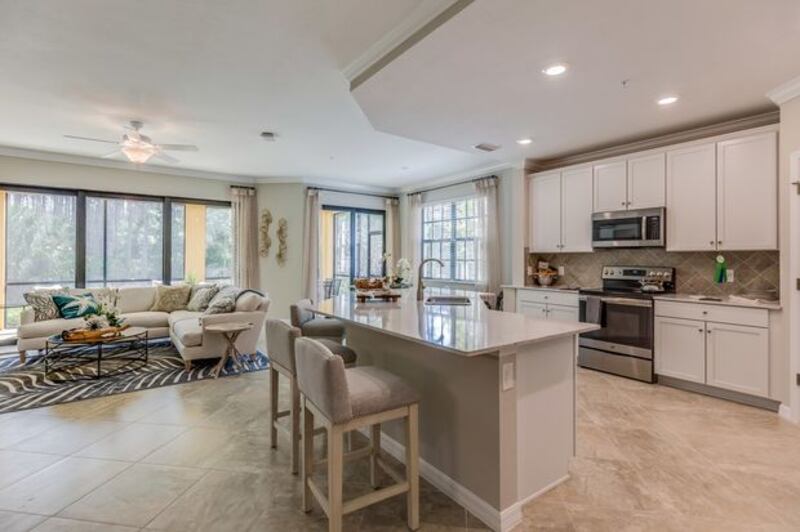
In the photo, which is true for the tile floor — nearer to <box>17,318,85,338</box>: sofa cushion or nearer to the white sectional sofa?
the white sectional sofa

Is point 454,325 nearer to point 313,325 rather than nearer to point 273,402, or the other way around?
point 273,402

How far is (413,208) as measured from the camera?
7719 mm

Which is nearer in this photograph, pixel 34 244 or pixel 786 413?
pixel 786 413

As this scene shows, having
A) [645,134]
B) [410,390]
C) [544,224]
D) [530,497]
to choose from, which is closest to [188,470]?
[410,390]

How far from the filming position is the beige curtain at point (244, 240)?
272 inches

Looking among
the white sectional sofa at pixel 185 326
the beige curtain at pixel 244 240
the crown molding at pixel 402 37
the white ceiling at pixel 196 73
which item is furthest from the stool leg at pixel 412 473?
the beige curtain at pixel 244 240

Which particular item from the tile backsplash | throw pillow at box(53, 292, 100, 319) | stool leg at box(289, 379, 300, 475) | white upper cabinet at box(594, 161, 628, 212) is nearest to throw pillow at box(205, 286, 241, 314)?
throw pillow at box(53, 292, 100, 319)

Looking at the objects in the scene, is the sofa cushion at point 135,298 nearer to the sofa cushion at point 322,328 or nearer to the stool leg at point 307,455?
the sofa cushion at point 322,328

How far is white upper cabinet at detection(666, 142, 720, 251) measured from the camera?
3797 millimetres

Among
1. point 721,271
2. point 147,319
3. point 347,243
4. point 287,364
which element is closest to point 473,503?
point 287,364

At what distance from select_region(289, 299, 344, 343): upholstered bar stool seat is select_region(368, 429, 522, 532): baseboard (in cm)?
167

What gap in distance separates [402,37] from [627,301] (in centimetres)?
344

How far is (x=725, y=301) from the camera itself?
11.8 feet

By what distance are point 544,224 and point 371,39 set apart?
3589 mm
